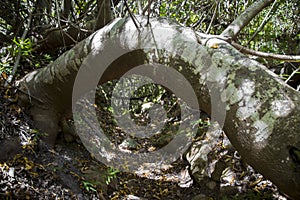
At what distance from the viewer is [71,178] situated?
208cm

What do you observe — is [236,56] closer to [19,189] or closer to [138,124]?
[19,189]

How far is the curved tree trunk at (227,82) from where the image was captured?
1.20 metres

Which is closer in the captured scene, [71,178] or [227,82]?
[227,82]

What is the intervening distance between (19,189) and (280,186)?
146 centimetres

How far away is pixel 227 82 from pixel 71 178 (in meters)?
1.37

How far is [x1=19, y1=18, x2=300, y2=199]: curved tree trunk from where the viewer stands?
1.20 metres

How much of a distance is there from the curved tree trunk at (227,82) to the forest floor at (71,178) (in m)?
0.53

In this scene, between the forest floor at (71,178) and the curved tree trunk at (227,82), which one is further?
the forest floor at (71,178)

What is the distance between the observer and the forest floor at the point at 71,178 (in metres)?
1.82

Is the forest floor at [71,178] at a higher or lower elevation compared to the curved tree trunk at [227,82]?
lower

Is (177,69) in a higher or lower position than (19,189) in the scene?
higher

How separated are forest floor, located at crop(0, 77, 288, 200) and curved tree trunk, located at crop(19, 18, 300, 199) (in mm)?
528

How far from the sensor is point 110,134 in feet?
11.3

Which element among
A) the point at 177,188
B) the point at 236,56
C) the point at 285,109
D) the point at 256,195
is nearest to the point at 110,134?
the point at 177,188
